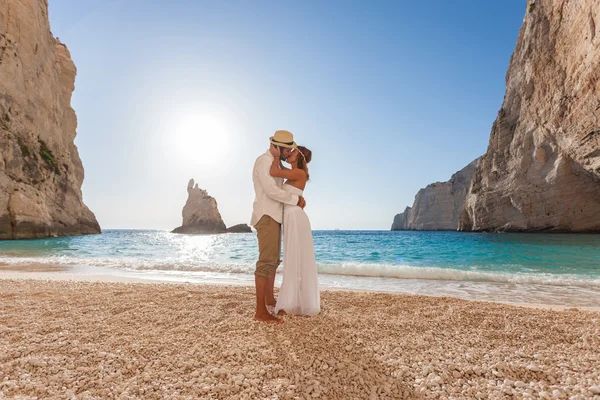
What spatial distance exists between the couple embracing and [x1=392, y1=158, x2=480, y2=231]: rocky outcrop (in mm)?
108029

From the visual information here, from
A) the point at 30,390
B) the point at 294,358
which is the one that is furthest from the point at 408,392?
the point at 30,390

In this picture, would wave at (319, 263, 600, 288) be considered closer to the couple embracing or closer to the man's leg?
the couple embracing

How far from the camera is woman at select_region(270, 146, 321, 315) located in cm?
404

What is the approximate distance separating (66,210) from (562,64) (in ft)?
214

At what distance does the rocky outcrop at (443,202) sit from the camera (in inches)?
4016

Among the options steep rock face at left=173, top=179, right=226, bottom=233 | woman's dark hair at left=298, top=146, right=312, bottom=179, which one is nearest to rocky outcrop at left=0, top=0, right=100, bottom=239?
steep rock face at left=173, top=179, right=226, bottom=233

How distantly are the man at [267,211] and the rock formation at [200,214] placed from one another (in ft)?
266

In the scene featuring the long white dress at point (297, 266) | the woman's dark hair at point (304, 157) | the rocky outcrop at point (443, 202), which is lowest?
the long white dress at point (297, 266)

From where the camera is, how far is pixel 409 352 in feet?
9.31

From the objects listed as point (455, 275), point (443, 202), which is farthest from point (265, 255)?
point (443, 202)

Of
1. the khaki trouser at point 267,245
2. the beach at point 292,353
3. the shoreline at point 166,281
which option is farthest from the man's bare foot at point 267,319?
the shoreline at point 166,281

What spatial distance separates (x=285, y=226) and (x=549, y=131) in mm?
48861

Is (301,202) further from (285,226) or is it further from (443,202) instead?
(443,202)

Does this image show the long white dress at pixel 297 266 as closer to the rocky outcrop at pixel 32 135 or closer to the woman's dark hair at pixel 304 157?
the woman's dark hair at pixel 304 157
